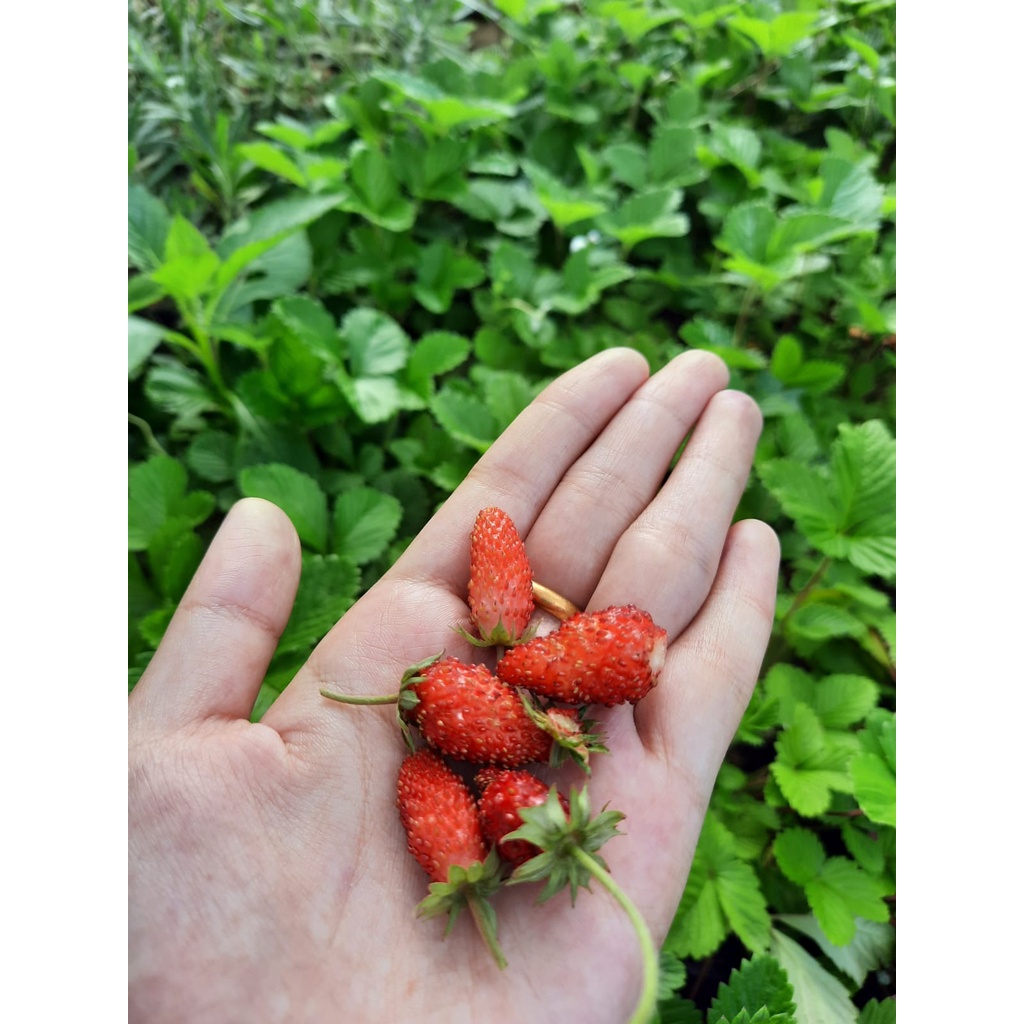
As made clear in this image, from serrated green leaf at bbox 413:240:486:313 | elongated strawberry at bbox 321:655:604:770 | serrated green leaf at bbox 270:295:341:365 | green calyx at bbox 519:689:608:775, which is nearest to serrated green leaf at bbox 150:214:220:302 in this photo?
serrated green leaf at bbox 270:295:341:365

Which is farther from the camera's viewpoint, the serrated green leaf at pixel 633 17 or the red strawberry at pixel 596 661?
the serrated green leaf at pixel 633 17

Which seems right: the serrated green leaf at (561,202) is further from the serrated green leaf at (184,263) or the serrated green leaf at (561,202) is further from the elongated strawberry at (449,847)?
the elongated strawberry at (449,847)

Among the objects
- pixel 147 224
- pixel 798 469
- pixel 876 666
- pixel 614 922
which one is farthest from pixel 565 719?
pixel 147 224

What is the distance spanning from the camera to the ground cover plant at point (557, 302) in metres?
1.30

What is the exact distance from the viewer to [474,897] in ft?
3.01

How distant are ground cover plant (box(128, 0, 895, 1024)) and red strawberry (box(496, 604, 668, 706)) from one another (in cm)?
36

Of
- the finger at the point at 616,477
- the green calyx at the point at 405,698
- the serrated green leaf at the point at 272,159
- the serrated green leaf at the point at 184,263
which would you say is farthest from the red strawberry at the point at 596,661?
the serrated green leaf at the point at 272,159

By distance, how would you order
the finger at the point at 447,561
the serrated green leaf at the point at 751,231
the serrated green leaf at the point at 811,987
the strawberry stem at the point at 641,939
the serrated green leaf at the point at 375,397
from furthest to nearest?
the serrated green leaf at the point at 751,231 → the serrated green leaf at the point at 375,397 → the serrated green leaf at the point at 811,987 → the finger at the point at 447,561 → the strawberry stem at the point at 641,939

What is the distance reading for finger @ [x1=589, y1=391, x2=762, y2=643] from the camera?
1.24m

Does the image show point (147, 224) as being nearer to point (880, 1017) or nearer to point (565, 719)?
point (565, 719)

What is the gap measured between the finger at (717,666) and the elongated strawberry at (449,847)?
0.92 feet

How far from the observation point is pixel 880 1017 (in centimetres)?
118

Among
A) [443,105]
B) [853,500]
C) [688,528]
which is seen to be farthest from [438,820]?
[443,105]

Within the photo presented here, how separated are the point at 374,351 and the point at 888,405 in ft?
3.68
